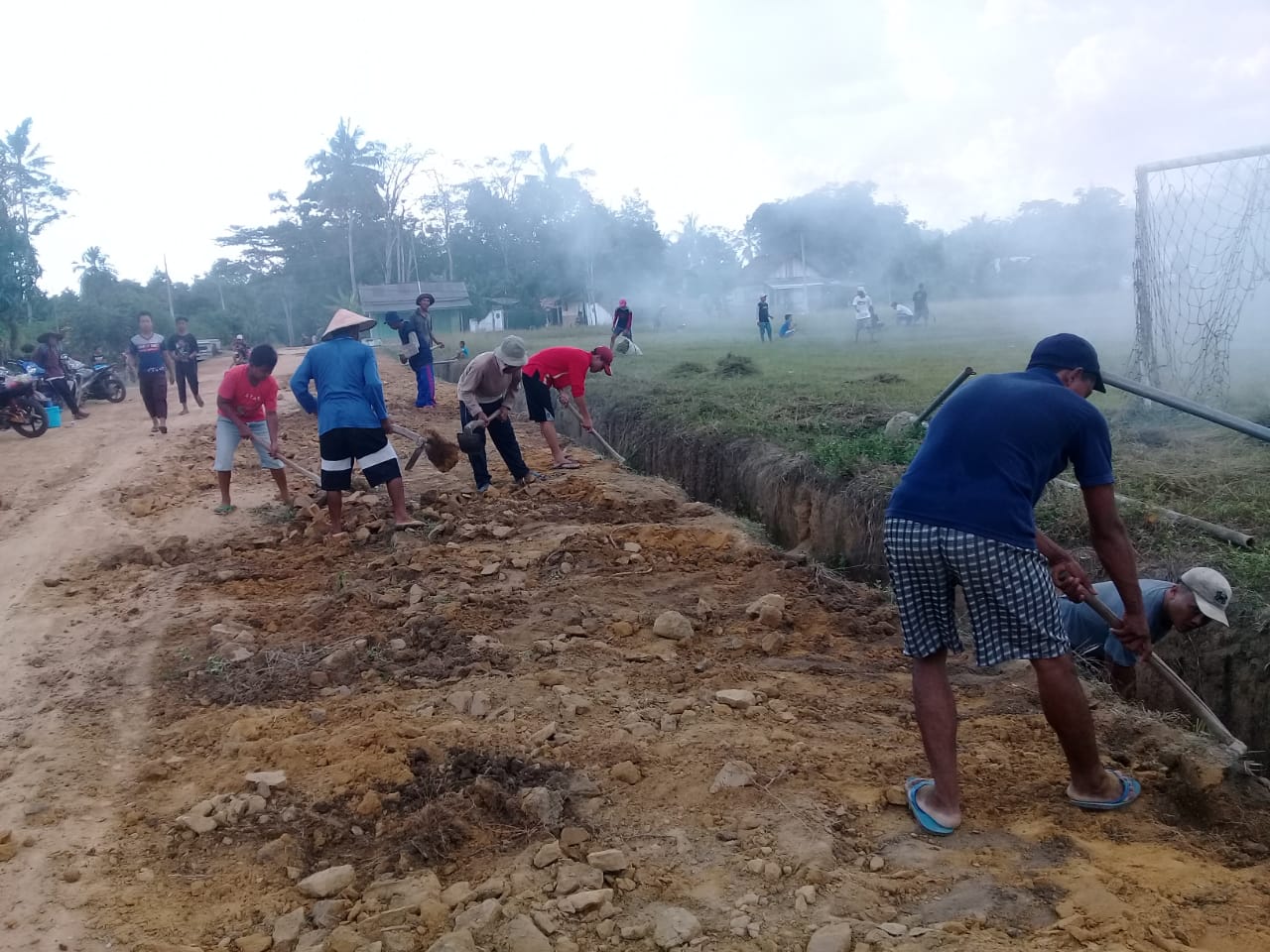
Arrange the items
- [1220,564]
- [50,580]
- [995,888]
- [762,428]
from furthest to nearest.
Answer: [762,428] → [50,580] → [1220,564] → [995,888]

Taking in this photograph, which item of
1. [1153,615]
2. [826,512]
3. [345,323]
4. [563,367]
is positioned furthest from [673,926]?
[563,367]

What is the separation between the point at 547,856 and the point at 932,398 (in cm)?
731

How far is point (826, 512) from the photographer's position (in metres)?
6.85

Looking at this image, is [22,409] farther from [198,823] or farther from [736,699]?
[736,699]

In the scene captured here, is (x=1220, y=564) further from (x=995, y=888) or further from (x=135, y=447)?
(x=135, y=447)

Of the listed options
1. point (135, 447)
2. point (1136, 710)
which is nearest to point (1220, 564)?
point (1136, 710)

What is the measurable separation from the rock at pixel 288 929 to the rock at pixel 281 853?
0.92 ft

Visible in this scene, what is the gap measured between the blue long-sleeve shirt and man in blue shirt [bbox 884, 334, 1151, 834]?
4333mm

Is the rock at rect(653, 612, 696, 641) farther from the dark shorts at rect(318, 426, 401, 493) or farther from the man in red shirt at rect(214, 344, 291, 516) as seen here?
the man in red shirt at rect(214, 344, 291, 516)

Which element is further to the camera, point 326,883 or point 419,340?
point 419,340

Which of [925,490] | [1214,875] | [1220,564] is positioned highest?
[925,490]

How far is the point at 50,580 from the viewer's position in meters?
6.16

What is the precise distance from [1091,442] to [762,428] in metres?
5.84

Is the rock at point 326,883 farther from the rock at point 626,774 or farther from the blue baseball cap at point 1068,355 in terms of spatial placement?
the blue baseball cap at point 1068,355
